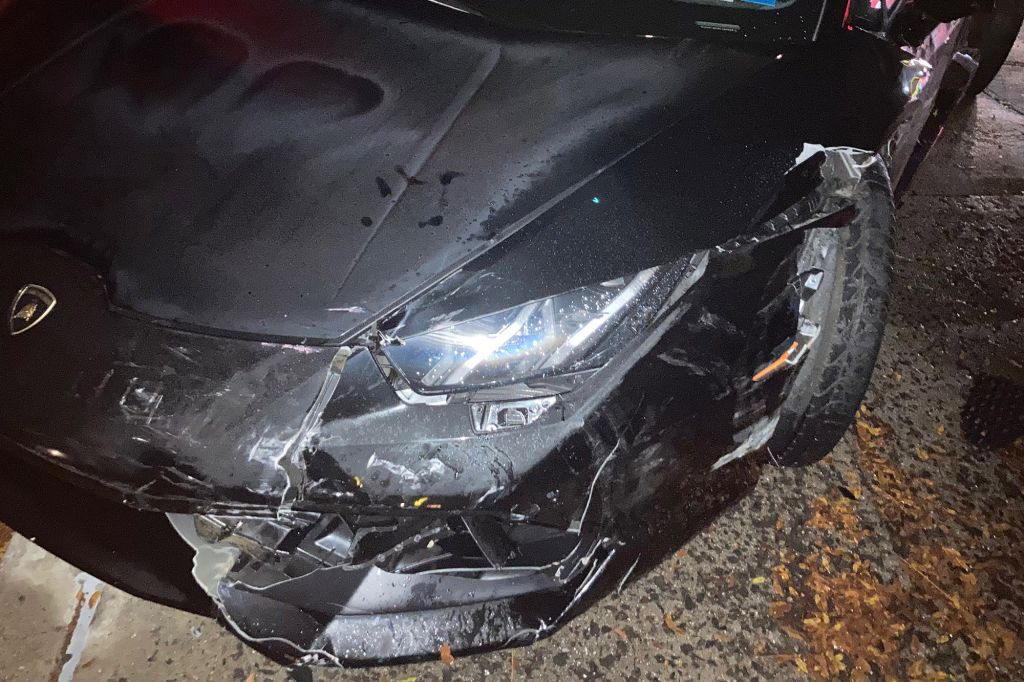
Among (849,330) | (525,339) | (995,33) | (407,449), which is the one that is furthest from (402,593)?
(995,33)

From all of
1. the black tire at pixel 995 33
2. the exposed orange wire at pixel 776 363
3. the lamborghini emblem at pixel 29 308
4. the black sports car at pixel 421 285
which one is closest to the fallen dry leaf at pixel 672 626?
the black sports car at pixel 421 285

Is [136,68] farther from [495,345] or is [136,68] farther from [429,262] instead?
[495,345]

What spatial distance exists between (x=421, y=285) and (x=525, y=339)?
21 cm

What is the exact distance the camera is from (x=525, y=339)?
1.13m

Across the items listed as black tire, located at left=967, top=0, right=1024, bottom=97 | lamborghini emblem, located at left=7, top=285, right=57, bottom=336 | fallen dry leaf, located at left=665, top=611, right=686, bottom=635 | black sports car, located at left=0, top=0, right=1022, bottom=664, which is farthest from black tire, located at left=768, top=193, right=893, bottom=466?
black tire, located at left=967, top=0, right=1024, bottom=97

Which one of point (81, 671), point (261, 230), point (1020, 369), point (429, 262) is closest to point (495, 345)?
point (429, 262)

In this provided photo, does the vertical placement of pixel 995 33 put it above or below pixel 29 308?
above

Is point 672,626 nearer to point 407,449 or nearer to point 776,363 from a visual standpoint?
point 776,363

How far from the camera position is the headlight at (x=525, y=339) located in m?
1.11

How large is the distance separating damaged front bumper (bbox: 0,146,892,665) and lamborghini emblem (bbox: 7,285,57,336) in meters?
0.03

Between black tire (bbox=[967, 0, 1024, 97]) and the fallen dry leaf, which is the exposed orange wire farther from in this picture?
black tire (bbox=[967, 0, 1024, 97])

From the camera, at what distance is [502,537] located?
1.28 metres

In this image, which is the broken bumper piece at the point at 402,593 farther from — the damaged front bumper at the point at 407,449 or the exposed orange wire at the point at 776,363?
the exposed orange wire at the point at 776,363

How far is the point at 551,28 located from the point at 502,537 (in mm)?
1218
